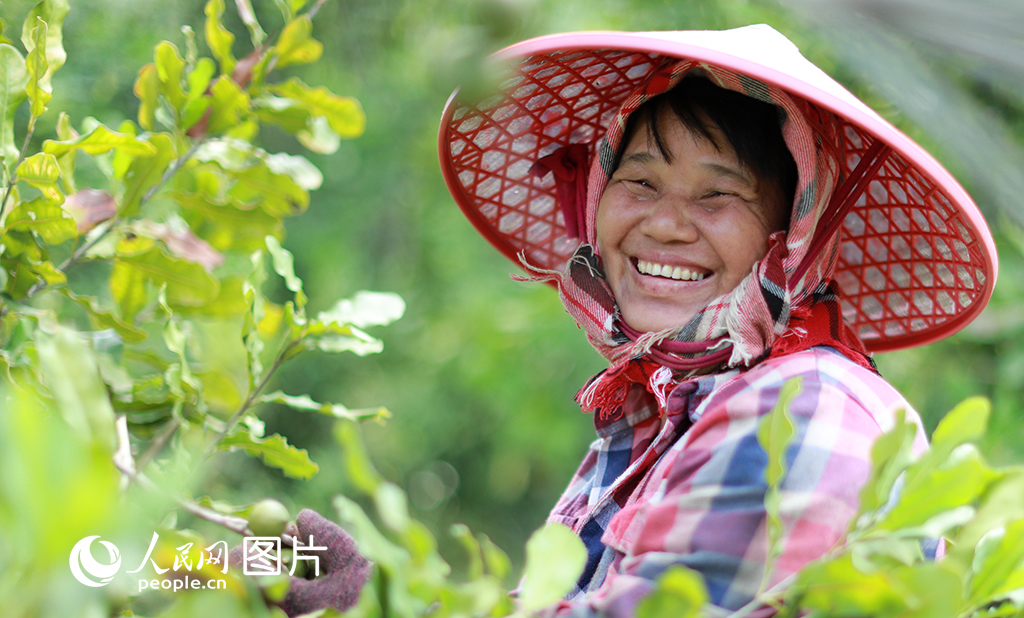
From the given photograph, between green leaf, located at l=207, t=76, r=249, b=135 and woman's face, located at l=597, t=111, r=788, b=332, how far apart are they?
53 cm

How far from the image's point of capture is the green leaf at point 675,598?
422 millimetres

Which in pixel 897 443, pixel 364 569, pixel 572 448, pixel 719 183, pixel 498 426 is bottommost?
pixel 498 426

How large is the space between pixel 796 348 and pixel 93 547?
766 mm

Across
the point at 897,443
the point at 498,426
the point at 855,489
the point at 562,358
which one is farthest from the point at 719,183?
the point at 498,426

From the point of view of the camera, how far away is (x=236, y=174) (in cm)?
111

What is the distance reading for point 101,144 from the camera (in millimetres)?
908

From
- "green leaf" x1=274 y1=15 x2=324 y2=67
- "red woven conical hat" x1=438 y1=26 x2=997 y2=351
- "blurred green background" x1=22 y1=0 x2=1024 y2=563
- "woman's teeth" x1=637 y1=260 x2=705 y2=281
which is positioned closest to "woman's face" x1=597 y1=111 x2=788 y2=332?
"woman's teeth" x1=637 y1=260 x2=705 y2=281

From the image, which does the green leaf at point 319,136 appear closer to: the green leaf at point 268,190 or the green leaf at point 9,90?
the green leaf at point 268,190

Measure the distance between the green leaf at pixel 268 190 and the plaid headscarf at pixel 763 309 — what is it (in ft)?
1.50

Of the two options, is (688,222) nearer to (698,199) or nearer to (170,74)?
(698,199)

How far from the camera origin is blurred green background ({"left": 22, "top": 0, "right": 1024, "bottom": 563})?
1.38 ft

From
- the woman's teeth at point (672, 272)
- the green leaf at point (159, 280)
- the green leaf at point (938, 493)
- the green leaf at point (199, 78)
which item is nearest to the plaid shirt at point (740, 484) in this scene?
the green leaf at point (938, 493)

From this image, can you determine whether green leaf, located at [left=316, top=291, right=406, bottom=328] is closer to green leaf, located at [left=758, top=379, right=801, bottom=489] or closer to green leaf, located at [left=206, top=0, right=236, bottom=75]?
green leaf, located at [left=206, top=0, right=236, bottom=75]

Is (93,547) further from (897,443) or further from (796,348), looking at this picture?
(796,348)
